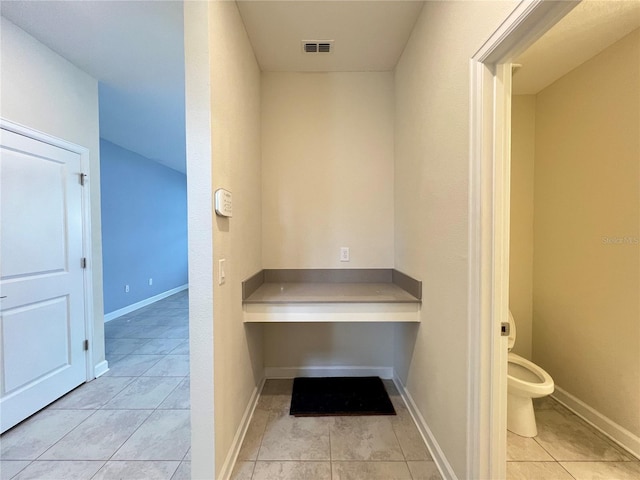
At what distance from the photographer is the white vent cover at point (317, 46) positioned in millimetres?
1829

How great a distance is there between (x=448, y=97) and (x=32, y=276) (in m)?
3.00

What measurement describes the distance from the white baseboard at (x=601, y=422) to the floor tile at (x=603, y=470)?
113 millimetres

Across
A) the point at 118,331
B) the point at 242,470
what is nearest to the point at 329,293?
the point at 242,470

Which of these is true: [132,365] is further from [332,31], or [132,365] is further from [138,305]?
[332,31]

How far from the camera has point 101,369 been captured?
91.3 inches

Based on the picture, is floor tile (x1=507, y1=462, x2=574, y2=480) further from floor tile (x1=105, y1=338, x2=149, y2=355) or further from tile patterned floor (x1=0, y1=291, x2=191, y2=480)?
floor tile (x1=105, y1=338, x2=149, y2=355)

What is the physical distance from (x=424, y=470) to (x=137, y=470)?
155 centimetres

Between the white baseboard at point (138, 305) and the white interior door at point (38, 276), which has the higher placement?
the white interior door at point (38, 276)

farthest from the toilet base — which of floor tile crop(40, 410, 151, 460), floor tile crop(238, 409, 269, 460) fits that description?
floor tile crop(40, 410, 151, 460)

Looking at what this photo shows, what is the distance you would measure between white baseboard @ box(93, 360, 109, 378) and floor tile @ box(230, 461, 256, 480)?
181 cm

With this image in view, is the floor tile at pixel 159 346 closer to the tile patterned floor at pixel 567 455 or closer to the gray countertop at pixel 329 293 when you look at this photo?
the gray countertop at pixel 329 293

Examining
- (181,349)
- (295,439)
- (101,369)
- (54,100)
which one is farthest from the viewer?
(181,349)

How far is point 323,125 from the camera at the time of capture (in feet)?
7.19

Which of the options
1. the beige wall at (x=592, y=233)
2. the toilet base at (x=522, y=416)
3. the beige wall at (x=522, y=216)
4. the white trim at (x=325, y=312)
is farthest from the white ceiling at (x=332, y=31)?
the toilet base at (x=522, y=416)
